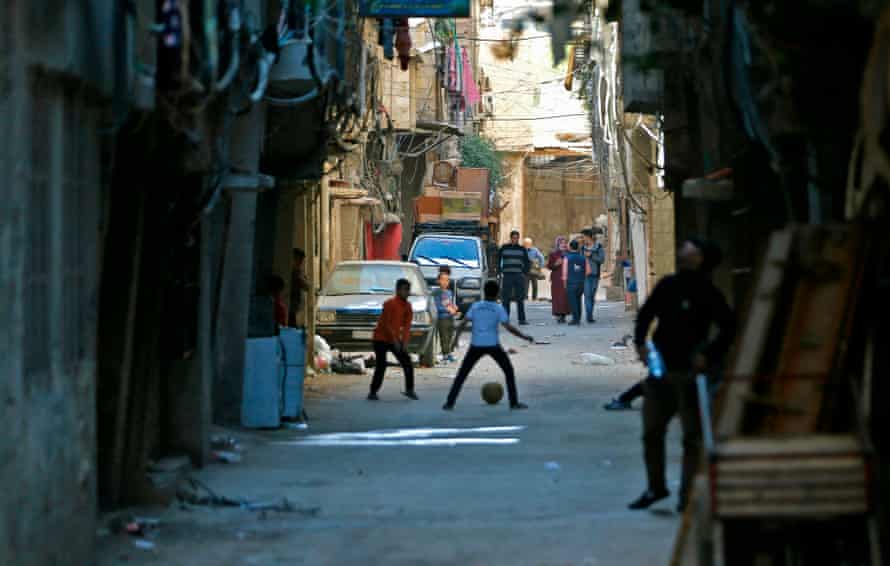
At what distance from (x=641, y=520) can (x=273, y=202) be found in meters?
12.5

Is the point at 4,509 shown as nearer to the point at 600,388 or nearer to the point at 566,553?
the point at 566,553

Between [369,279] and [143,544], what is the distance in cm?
1731

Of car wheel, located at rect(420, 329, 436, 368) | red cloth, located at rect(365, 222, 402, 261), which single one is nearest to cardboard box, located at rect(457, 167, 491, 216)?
red cloth, located at rect(365, 222, 402, 261)

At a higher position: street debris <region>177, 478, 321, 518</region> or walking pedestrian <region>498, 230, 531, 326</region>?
walking pedestrian <region>498, 230, 531, 326</region>

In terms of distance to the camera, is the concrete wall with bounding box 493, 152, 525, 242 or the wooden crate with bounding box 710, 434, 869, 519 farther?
the concrete wall with bounding box 493, 152, 525, 242

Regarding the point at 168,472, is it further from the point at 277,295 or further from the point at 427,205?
the point at 427,205

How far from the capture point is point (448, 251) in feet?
129

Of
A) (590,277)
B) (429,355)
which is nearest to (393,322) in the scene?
(429,355)

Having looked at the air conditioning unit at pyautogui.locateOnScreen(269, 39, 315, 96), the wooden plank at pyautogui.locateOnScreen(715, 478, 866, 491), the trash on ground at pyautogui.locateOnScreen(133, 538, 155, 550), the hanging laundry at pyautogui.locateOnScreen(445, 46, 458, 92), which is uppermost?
the hanging laundry at pyautogui.locateOnScreen(445, 46, 458, 92)

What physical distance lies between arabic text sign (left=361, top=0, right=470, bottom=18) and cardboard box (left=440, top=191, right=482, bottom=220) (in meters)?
30.8

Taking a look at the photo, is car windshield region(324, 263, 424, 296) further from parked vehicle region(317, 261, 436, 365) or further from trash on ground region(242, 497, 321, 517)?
trash on ground region(242, 497, 321, 517)

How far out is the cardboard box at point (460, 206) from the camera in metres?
51.8

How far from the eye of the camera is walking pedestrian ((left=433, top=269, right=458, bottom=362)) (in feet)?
94.3

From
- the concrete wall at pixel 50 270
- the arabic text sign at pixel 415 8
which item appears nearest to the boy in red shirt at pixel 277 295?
the arabic text sign at pixel 415 8
